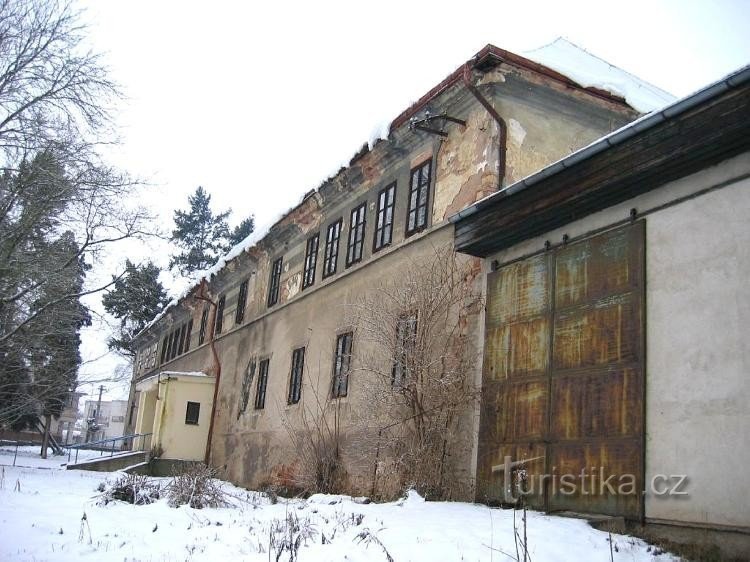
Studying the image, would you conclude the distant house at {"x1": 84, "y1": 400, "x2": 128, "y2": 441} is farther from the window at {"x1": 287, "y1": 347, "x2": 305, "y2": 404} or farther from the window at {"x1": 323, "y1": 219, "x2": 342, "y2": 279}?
the window at {"x1": 323, "y1": 219, "x2": 342, "y2": 279}

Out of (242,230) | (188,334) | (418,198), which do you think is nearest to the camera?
(418,198)

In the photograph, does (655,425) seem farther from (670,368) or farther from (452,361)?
(452,361)

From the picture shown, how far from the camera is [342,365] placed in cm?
1405

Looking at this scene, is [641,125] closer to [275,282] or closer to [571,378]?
[571,378]

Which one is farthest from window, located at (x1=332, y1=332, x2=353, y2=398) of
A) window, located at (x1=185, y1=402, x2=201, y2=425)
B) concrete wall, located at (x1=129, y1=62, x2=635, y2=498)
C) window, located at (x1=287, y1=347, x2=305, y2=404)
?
window, located at (x1=185, y1=402, x2=201, y2=425)

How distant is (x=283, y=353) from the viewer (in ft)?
56.9

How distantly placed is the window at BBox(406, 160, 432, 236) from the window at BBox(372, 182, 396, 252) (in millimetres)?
647

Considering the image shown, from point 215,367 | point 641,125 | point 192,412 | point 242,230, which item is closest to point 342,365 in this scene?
point 641,125

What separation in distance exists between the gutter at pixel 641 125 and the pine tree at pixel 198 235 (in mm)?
40360

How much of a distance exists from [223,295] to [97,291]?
7111 mm

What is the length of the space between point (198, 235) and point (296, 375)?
113ft

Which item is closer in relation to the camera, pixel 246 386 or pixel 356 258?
pixel 356 258

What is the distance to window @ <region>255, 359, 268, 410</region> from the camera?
18.3m

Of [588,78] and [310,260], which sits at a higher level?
[588,78]
